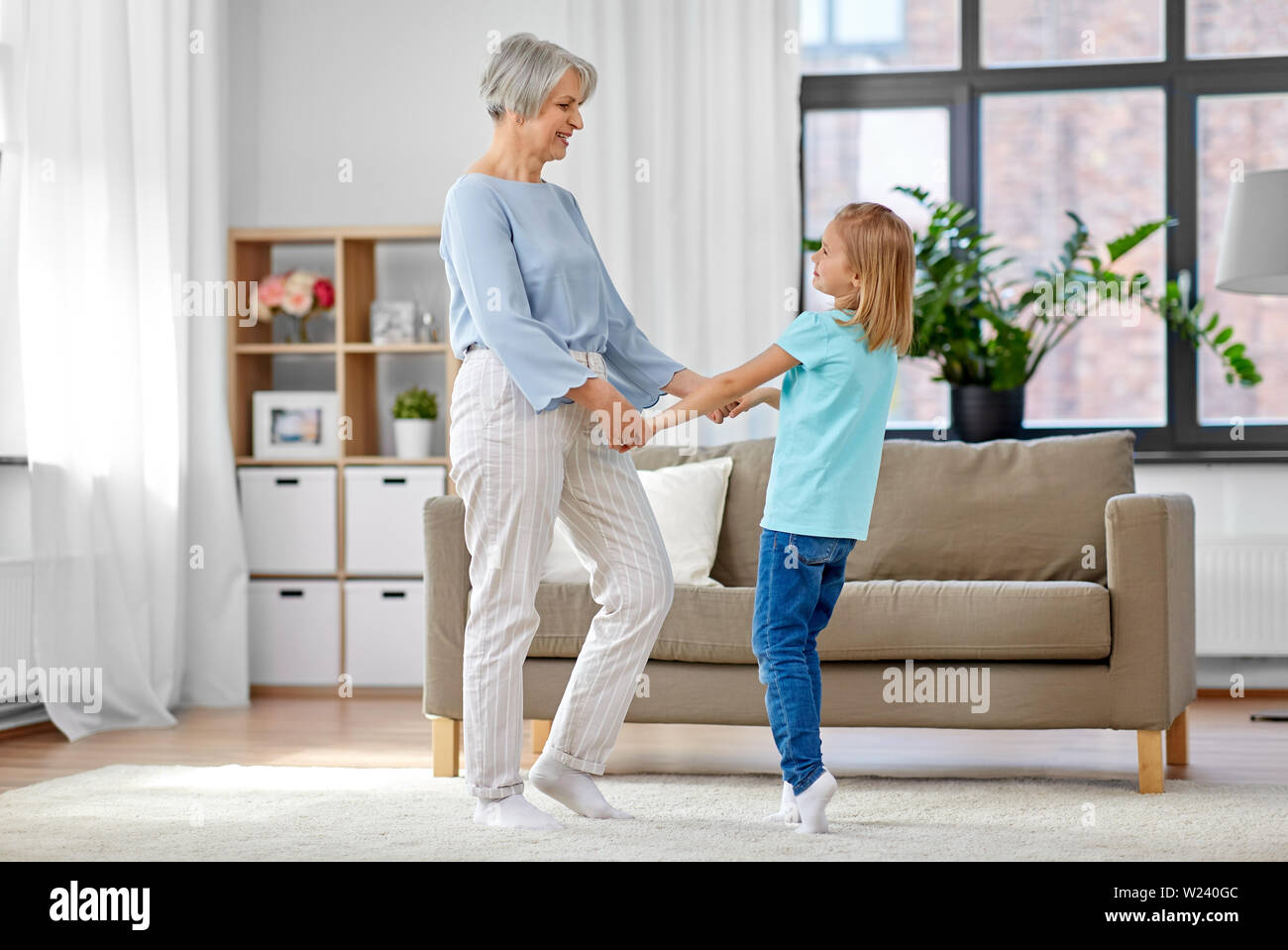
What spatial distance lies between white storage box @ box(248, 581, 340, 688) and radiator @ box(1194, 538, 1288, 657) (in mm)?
2726

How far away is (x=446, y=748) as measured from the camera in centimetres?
291

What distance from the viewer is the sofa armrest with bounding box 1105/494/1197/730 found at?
8.70ft

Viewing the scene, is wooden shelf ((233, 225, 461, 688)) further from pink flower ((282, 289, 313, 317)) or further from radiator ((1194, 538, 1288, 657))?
radiator ((1194, 538, 1288, 657))

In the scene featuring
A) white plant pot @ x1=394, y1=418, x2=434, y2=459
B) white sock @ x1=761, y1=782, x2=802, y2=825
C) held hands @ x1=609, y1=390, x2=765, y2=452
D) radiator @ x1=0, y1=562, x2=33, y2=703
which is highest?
held hands @ x1=609, y1=390, x2=765, y2=452

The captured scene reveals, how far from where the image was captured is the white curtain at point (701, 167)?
4566 millimetres

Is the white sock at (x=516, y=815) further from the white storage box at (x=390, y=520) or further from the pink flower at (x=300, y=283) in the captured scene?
the pink flower at (x=300, y=283)

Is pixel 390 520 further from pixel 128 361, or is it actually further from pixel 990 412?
pixel 990 412

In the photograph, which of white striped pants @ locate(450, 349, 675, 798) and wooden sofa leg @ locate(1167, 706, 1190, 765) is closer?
white striped pants @ locate(450, 349, 675, 798)

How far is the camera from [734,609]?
9.14ft

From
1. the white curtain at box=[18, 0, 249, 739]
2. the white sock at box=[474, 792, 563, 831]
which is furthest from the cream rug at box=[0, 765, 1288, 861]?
the white curtain at box=[18, 0, 249, 739]

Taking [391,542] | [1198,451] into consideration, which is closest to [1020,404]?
[1198,451]

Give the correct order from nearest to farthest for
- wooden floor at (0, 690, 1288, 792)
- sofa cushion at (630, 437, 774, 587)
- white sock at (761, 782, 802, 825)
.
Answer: white sock at (761, 782, 802, 825), wooden floor at (0, 690, 1288, 792), sofa cushion at (630, 437, 774, 587)

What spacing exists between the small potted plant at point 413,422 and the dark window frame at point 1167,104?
135 centimetres

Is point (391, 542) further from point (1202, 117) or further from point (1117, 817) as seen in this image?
point (1202, 117)
